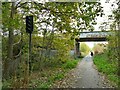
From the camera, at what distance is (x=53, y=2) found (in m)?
2.83

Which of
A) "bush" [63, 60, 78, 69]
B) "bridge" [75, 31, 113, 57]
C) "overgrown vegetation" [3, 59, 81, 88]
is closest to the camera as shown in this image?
"overgrown vegetation" [3, 59, 81, 88]

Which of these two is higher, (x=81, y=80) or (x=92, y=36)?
(x=92, y=36)

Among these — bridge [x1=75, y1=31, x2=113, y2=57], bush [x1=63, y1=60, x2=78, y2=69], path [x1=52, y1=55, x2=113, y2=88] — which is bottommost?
path [x1=52, y1=55, x2=113, y2=88]

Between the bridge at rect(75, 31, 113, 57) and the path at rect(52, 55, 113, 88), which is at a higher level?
the bridge at rect(75, 31, 113, 57)

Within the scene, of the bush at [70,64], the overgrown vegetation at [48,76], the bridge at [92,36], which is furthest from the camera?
the bush at [70,64]

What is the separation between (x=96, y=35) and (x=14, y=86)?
129 cm

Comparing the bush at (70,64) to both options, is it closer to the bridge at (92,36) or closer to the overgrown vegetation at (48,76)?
the overgrown vegetation at (48,76)

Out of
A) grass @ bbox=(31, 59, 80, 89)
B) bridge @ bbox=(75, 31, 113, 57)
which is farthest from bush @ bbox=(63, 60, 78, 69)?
bridge @ bbox=(75, 31, 113, 57)

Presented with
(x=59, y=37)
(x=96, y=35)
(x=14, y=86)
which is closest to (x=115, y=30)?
(x=96, y=35)

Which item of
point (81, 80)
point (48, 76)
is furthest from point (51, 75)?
point (81, 80)

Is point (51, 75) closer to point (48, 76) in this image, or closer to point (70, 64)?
point (48, 76)

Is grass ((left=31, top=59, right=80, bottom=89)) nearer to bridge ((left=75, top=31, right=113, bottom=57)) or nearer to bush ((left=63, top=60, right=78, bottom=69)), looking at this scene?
bush ((left=63, top=60, right=78, bottom=69))

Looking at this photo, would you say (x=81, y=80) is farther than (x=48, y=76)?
No

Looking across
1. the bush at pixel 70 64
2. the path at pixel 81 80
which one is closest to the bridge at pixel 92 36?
the bush at pixel 70 64
